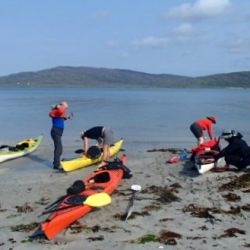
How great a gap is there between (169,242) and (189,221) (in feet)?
3.62

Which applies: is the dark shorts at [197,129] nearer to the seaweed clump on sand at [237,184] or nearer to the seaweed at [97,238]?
the seaweed clump on sand at [237,184]

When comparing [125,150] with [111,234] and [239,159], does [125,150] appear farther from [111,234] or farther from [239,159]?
[111,234]

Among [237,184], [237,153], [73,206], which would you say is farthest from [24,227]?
[237,153]

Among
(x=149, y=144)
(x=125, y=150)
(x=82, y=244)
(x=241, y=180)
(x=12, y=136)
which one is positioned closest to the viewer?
(x=82, y=244)

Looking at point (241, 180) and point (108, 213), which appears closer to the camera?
point (108, 213)

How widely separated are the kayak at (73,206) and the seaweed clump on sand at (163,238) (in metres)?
1.21

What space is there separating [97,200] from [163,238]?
153cm

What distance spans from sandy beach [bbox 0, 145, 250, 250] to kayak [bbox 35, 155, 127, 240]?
5.5 inches

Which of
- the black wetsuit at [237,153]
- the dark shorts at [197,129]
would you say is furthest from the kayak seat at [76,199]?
the dark shorts at [197,129]

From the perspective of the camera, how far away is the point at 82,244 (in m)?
6.98

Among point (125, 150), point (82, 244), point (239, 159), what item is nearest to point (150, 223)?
point (82, 244)

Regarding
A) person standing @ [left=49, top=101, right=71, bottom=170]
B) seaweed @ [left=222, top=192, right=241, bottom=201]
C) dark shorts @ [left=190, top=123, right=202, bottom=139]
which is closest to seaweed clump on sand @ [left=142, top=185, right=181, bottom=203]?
seaweed @ [left=222, top=192, right=241, bottom=201]

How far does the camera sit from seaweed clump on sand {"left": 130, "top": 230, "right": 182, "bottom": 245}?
7077mm

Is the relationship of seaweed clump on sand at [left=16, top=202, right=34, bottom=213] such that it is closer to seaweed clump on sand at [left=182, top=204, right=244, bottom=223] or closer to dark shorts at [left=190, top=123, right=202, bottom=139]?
seaweed clump on sand at [left=182, top=204, right=244, bottom=223]
